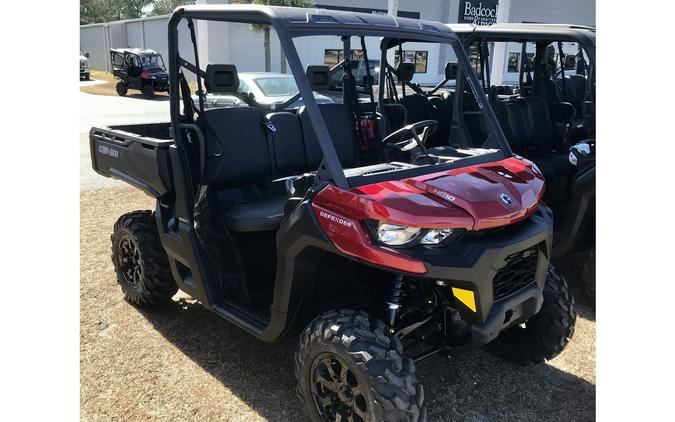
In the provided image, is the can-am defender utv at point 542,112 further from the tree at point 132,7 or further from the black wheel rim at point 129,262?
the tree at point 132,7

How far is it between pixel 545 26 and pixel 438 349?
358cm

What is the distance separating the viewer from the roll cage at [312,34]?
8.17 feet

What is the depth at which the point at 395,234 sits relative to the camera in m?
2.31

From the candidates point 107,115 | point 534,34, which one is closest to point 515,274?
point 534,34

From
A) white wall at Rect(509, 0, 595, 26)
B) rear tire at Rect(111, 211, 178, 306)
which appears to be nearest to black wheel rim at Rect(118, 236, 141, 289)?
rear tire at Rect(111, 211, 178, 306)

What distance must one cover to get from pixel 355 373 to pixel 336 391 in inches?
8.4

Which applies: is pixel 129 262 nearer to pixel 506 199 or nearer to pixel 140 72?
pixel 506 199

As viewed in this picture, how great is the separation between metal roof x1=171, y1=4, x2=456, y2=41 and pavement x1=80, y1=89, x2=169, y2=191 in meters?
5.40

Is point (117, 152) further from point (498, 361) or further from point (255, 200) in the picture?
point (498, 361)

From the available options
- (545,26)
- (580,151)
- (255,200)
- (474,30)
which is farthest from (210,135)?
(545,26)

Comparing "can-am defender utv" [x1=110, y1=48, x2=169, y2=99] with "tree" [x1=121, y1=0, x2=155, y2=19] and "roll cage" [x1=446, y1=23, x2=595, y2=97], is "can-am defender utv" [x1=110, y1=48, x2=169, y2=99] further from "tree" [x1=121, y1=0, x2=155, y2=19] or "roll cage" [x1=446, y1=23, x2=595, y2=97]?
"tree" [x1=121, y1=0, x2=155, y2=19]

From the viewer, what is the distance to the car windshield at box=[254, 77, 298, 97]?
10883 mm

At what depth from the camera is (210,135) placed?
334 cm

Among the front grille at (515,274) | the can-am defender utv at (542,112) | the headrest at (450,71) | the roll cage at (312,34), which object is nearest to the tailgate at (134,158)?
the roll cage at (312,34)
